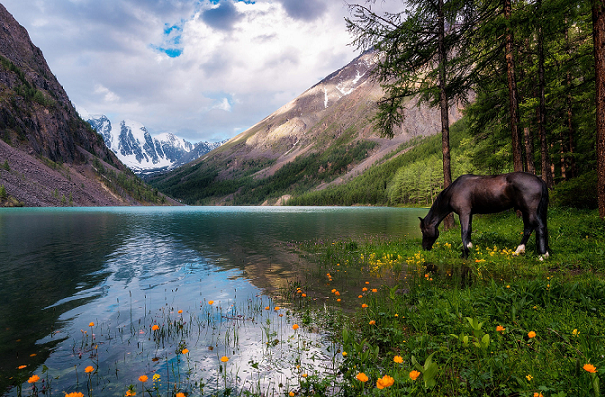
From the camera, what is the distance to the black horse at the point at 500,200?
31.1 ft

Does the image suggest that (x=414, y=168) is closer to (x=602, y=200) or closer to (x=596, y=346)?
(x=602, y=200)

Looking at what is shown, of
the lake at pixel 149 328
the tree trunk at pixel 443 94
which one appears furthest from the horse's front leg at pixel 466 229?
the lake at pixel 149 328

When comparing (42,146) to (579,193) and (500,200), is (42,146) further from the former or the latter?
(579,193)

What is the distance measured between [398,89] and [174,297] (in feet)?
49.0

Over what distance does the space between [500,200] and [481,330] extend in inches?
307

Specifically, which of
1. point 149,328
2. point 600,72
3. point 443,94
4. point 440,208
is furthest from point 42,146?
point 600,72

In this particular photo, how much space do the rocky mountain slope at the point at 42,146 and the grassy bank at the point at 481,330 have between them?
13163 centimetres

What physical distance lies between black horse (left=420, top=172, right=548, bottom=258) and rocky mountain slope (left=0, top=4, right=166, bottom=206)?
131414mm

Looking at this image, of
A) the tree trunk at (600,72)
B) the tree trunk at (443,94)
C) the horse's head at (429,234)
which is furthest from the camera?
the tree trunk at (443,94)

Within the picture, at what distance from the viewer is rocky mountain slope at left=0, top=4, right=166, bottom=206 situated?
113m

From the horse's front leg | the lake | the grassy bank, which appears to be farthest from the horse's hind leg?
the lake

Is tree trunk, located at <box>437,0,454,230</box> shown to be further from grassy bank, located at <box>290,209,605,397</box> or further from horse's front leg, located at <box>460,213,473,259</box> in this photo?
grassy bank, located at <box>290,209,605,397</box>

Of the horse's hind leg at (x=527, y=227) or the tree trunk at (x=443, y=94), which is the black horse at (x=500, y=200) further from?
the tree trunk at (x=443, y=94)

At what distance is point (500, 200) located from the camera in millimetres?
10320
